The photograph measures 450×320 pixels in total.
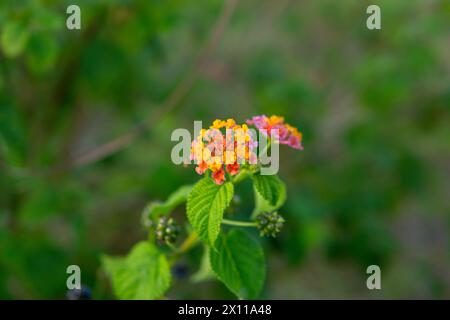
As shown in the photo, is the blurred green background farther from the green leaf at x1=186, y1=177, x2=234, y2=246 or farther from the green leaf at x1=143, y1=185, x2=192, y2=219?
the green leaf at x1=186, y1=177, x2=234, y2=246

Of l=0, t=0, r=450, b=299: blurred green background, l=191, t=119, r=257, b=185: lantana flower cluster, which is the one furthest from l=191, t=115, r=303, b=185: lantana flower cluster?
l=0, t=0, r=450, b=299: blurred green background

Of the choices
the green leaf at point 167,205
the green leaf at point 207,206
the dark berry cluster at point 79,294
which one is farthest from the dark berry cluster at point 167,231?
the dark berry cluster at point 79,294

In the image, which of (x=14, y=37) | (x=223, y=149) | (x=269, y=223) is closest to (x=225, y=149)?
(x=223, y=149)

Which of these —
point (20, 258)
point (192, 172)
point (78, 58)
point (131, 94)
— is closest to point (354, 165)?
point (192, 172)

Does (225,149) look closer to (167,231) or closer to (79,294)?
(167,231)

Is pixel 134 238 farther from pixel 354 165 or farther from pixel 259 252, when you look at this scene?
pixel 259 252

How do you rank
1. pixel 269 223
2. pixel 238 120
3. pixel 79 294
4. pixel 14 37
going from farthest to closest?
1. pixel 238 120
2. pixel 14 37
3. pixel 79 294
4. pixel 269 223
